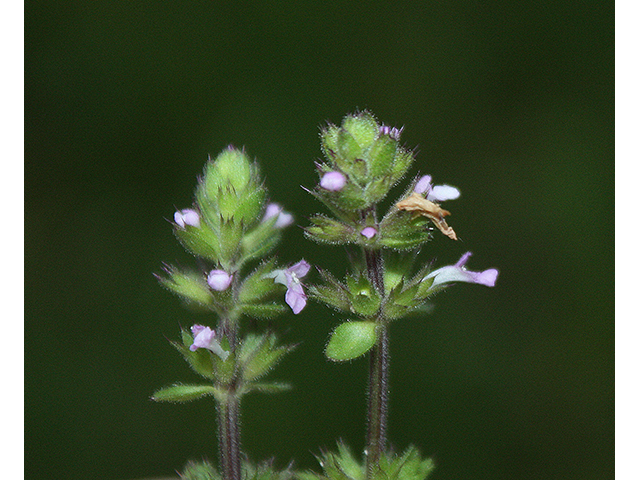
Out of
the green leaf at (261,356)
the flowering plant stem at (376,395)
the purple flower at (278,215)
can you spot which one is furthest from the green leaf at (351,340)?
the purple flower at (278,215)

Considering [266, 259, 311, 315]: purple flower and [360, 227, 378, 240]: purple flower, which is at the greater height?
[360, 227, 378, 240]: purple flower

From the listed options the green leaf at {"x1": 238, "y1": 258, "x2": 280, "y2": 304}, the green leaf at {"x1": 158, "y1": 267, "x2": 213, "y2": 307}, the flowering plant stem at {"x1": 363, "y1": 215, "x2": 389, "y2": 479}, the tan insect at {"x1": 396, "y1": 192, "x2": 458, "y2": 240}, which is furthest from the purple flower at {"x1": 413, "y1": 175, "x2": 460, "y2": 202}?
the green leaf at {"x1": 158, "y1": 267, "x2": 213, "y2": 307}

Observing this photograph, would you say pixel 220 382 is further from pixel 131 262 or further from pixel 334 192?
pixel 131 262

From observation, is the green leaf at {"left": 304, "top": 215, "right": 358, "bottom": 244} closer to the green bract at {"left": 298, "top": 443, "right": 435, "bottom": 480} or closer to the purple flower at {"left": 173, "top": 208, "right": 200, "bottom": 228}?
the purple flower at {"left": 173, "top": 208, "right": 200, "bottom": 228}

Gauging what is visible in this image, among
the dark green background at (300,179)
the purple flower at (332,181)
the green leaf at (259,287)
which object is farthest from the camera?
the dark green background at (300,179)

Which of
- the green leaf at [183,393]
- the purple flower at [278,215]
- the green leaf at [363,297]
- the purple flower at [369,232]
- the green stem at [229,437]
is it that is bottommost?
the green stem at [229,437]

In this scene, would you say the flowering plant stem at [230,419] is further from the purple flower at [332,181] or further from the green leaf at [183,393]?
the purple flower at [332,181]

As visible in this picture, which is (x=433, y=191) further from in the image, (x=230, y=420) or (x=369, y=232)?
(x=230, y=420)
